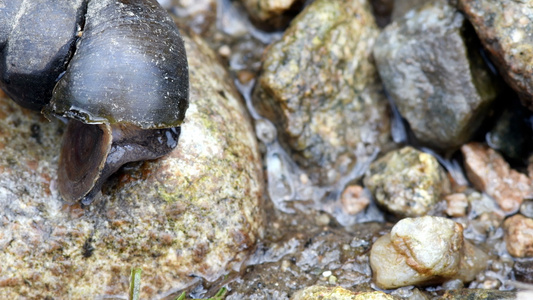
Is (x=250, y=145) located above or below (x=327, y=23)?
below

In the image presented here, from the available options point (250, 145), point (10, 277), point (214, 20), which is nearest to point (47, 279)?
point (10, 277)

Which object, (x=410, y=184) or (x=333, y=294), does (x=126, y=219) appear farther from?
(x=410, y=184)

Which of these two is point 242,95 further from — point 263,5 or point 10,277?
point 10,277

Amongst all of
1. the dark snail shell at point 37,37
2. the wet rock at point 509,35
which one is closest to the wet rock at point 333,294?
the wet rock at point 509,35

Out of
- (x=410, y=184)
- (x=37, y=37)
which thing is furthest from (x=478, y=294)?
(x=37, y=37)

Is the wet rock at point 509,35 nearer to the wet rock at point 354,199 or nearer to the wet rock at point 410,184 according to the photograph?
the wet rock at point 410,184

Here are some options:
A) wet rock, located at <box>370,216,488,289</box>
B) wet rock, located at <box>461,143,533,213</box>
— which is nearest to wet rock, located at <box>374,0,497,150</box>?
wet rock, located at <box>461,143,533,213</box>

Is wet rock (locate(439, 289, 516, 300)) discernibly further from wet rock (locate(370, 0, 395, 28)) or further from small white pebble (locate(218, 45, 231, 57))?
small white pebble (locate(218, 45, 231, 57))
